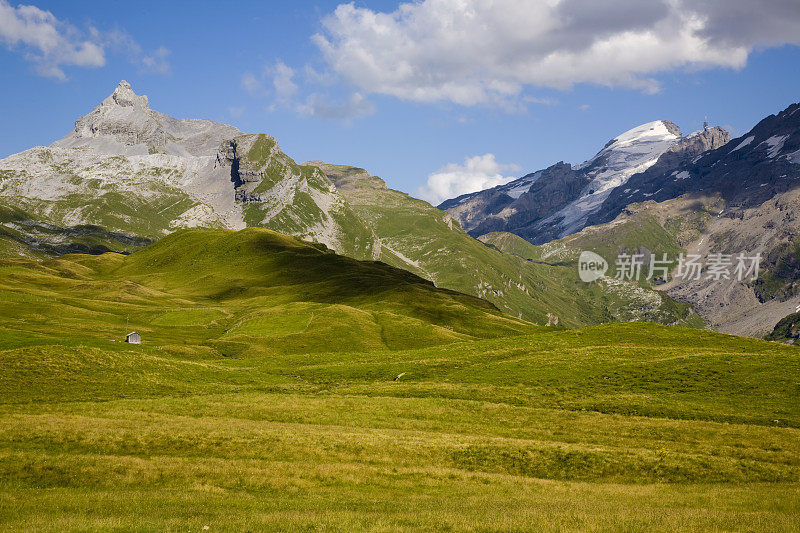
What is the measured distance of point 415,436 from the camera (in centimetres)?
4934

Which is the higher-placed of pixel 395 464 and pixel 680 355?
pixel 680 355

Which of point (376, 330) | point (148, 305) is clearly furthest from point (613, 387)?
point (148, 305)

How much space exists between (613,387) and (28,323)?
336 feet

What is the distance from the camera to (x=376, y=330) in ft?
455

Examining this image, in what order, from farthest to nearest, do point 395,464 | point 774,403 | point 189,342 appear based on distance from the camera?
point 189,342 < point 774,403 < point 395,464

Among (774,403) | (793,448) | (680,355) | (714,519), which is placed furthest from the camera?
(680,355)

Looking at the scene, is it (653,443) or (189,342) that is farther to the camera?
(189,342)

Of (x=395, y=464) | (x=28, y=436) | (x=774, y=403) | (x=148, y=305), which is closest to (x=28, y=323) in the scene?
(x=148, y=305)

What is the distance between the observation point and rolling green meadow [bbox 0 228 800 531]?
97.0 feet

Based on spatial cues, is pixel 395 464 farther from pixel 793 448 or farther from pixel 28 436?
pixel 793 448

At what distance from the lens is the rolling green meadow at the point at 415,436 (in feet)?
97.0

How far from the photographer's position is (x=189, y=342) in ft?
393

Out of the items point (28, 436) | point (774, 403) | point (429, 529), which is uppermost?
point (774, 403)

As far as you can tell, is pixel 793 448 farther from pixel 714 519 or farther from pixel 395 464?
pixel 395 464
